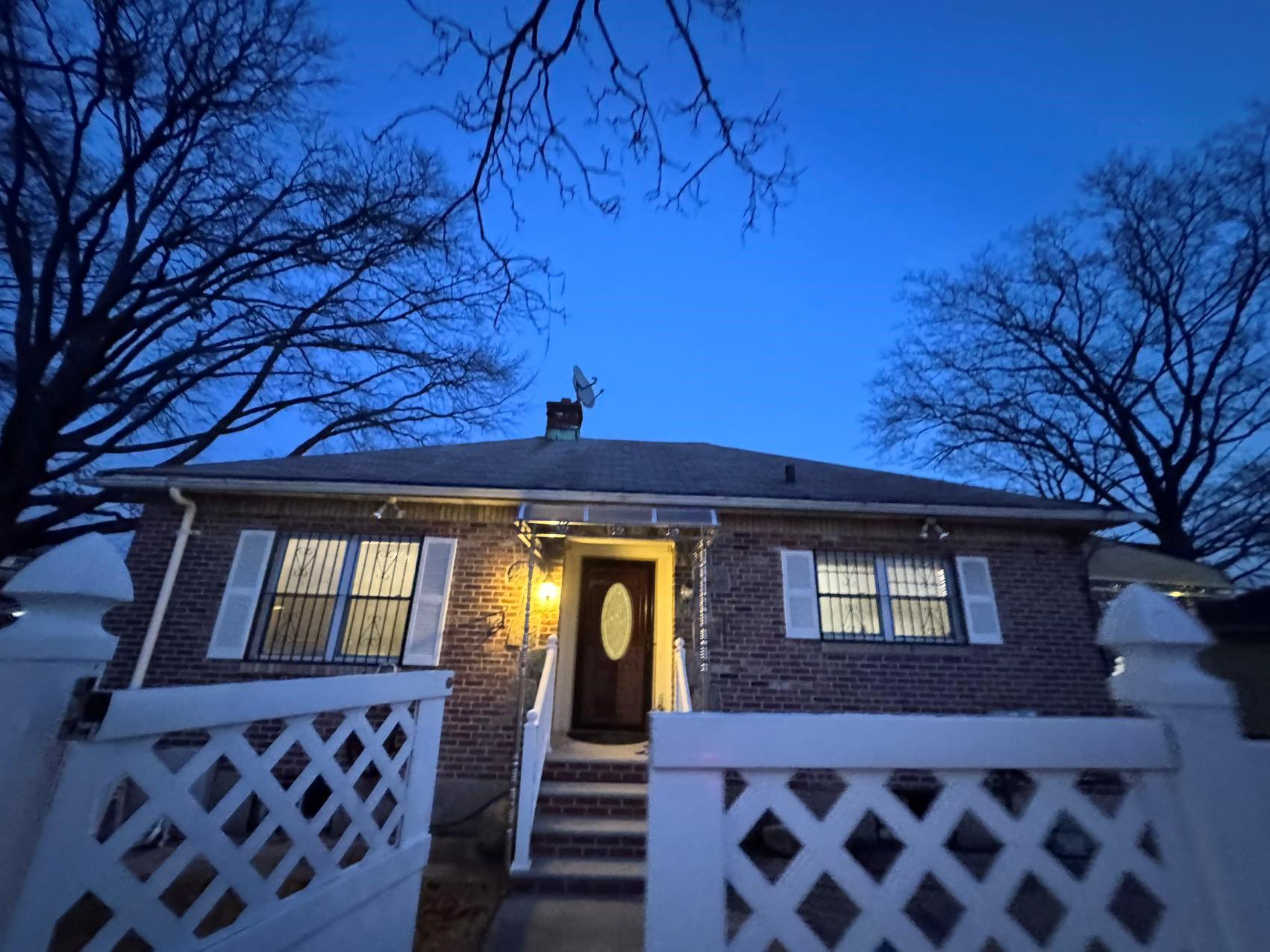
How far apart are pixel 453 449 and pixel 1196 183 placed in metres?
17.6

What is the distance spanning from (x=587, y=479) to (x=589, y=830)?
397cm

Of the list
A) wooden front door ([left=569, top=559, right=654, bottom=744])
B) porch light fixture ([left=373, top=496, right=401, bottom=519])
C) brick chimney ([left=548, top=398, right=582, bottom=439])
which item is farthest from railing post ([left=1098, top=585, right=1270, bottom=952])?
brick chimney ([left=548, top=398, right=582, bottom=439])

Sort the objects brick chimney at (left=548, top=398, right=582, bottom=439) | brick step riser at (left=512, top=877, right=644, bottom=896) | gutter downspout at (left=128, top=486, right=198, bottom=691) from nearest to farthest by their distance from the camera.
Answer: brick step riser at (left=512, top=877, right=644, bottom=896)
gutter downspout at (left=128, top=486, right=198, bottom=691)
brick chimney at (left=548, top=398, right=582, bottom=439)

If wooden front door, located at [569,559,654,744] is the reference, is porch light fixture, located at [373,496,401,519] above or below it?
above

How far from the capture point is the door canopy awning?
600 cm

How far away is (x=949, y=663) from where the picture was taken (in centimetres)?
663

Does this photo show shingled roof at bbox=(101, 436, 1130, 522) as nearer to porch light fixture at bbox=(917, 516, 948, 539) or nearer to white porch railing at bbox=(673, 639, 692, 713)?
porch light fixture at bbox=(917, 516, 948, 539)

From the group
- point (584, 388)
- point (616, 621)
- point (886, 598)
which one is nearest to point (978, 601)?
point (886, 598)

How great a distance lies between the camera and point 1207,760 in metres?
1.25

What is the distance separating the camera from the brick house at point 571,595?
629 centimetres

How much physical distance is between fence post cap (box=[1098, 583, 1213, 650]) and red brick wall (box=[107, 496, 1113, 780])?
5210 mm

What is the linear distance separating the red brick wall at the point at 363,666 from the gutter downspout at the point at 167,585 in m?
0.07

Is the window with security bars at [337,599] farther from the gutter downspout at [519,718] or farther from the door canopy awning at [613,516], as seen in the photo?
the door canopy awning at [613,516]

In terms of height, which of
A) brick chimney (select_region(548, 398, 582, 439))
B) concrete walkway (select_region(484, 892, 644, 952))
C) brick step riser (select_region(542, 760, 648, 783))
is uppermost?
brick chimney (select_region(548, 398, 582, 439))
